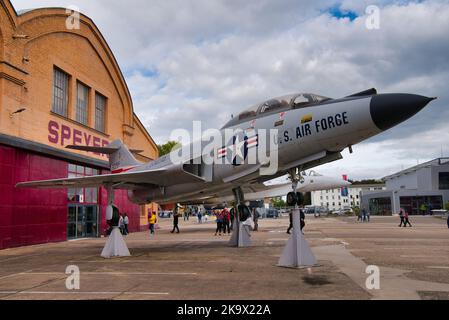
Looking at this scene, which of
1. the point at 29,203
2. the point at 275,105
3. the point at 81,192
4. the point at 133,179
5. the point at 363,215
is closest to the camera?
the point at 275,105

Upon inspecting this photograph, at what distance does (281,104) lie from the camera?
939 cm

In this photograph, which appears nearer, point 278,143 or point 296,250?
point 296,250

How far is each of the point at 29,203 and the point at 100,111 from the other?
389 inches

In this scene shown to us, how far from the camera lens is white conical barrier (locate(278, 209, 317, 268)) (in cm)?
859

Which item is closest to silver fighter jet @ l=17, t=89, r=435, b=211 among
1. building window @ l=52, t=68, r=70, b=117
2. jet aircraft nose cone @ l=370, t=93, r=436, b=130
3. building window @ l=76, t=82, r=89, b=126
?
jet aircraft nose cone @ l=370, t=93, r=436, b=130

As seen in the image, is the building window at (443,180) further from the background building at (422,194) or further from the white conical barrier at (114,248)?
the white conical barrier at (114,248)

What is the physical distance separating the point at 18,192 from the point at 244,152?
11.8m

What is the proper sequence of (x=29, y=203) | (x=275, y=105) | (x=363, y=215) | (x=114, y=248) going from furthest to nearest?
(x=363, y=215)
(x=29, y=203)
(x=114, y=248)
(x=275, y=105)

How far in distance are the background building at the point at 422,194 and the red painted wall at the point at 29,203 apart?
194ft

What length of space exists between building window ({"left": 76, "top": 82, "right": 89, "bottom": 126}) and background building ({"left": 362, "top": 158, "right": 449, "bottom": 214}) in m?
57.3

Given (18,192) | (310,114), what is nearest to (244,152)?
(310,114)

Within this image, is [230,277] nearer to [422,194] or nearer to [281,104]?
[281,104]

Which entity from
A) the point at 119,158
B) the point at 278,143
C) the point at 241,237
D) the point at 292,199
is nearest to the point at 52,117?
the point at 119,158

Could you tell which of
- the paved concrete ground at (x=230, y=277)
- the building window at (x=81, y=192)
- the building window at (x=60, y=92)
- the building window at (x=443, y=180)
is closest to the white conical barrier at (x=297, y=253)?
the paved concrete ground at (x=230, y=277)
